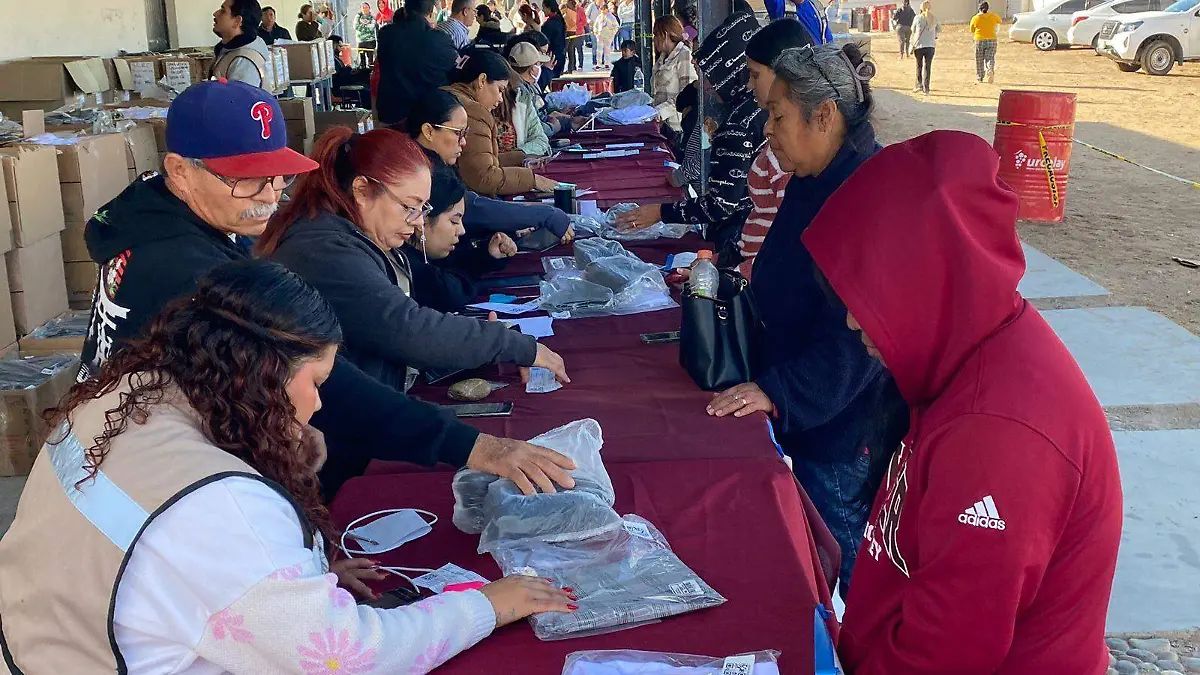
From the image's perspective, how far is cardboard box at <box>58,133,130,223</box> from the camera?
4832mm

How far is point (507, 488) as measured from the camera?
1.81 meters

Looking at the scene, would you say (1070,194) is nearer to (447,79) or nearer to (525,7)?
(447,79)

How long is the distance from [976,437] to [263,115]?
1.43 m

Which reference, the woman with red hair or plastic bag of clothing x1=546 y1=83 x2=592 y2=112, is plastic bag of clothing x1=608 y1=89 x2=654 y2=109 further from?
the woman with red hair

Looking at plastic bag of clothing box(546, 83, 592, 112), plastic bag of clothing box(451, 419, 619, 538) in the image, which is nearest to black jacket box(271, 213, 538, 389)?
plastic bag of clothing box(451, 419, 619, 538)

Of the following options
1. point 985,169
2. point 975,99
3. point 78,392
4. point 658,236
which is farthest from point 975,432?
point 975,99

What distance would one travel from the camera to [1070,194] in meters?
9.23

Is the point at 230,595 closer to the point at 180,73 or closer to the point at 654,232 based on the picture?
the point at 654,232

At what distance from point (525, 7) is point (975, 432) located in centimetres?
1521

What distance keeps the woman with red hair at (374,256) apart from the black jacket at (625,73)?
10.0m

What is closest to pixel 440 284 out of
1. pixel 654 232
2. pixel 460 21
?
pixel 654 232

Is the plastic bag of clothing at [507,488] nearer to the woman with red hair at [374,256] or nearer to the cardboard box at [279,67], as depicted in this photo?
the woman with red hair at [374,256]

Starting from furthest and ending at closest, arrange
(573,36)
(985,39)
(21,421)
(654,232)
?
(573,36)
(985,39)
(654,232)
(21,421)

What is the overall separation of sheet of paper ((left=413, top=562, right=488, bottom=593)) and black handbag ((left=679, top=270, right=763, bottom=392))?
0.97 metres
